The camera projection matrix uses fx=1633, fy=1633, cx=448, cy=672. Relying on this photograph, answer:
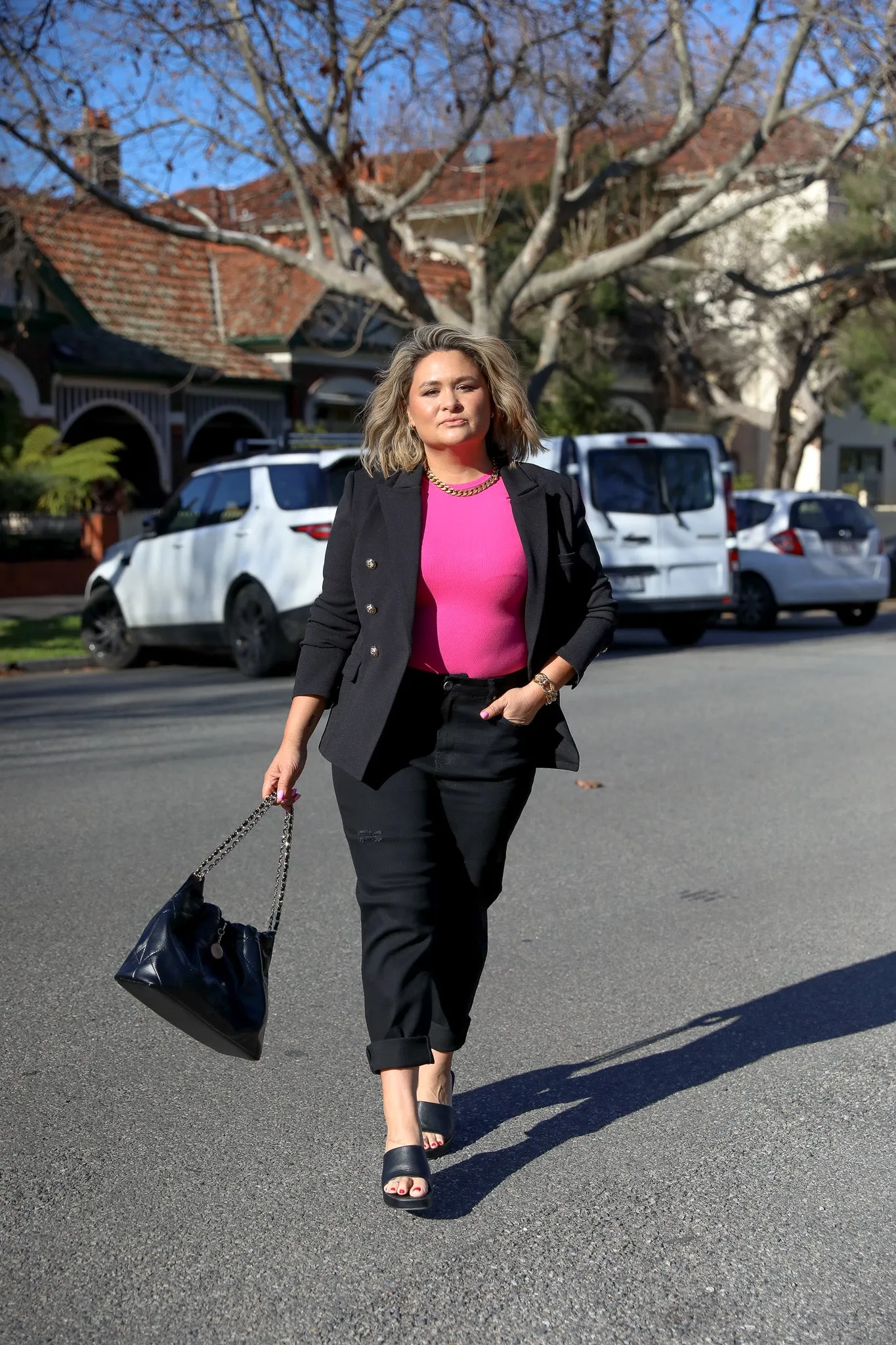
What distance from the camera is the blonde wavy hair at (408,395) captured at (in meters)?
3.88

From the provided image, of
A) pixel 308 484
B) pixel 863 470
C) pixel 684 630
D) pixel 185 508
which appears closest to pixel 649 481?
pixel 684 630

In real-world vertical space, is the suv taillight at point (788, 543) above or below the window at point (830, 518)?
below

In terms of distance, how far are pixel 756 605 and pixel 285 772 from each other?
16004mm

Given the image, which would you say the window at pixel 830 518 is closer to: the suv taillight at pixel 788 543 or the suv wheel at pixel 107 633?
the suv taillight at pixel 788 543

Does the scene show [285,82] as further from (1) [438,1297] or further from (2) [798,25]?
(1) [438,1297]

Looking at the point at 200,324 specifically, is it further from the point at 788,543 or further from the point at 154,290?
the point at 788,543

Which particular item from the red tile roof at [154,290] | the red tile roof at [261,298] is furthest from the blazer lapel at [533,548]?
the red tile roof at [261,298]

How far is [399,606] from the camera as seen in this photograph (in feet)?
12.2

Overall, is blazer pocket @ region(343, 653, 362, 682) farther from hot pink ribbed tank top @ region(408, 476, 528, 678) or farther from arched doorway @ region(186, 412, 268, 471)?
arched doorway @ region(186, 412, 268, 471)

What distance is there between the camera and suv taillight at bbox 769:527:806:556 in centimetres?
1902

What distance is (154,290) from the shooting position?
30.2 m

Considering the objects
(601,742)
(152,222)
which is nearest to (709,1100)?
(601,742)

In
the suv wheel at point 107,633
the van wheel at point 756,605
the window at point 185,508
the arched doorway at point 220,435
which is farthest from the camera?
the arched doorway at point 220,435

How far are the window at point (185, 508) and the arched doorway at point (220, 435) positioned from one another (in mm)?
16393
